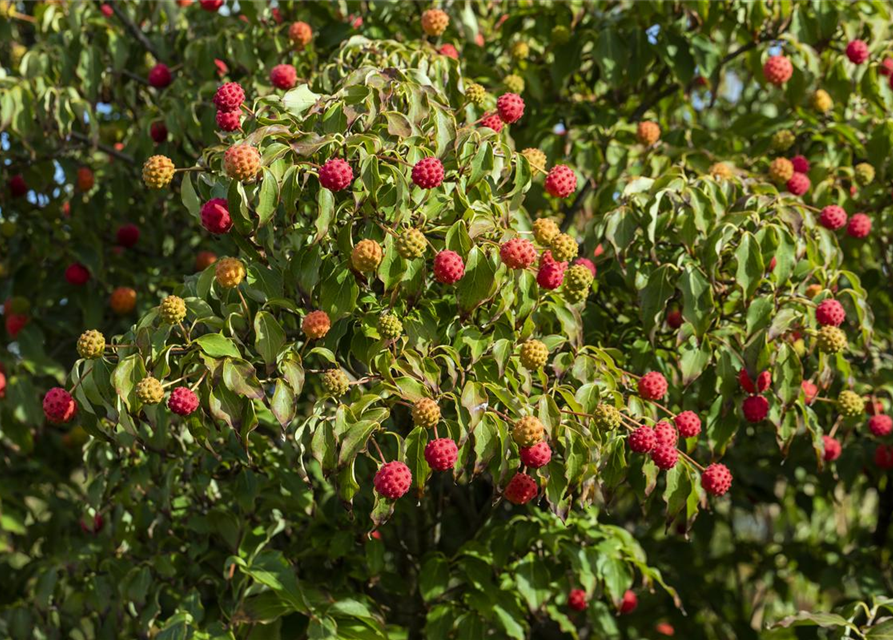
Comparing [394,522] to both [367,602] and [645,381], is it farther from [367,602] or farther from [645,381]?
[645,381]

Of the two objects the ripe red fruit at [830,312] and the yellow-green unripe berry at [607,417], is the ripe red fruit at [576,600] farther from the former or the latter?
the ripe red fruit at [830,312]

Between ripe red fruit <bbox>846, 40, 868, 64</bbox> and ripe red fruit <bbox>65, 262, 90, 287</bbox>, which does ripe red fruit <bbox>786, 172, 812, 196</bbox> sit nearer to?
ripe red fruit <bbox>846, 40, 868, 64</bbox>

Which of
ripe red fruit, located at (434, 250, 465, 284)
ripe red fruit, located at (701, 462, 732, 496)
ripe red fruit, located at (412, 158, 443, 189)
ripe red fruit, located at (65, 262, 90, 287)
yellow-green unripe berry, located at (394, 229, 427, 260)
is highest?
ripe red fruit, located at (412, 158, 443, 189)

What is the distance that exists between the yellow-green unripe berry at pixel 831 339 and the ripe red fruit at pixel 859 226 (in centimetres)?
79

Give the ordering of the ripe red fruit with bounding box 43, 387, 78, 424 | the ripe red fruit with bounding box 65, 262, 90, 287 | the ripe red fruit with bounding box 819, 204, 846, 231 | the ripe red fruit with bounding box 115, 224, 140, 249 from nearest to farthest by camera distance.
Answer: the ripe red fruit with bounding box 43, 387, 78, 424 → the ripe red fruit with bounding box 819, 204, 846, 231 → the ripe red fruit with bounding box 65, 262, 90, 287 → the ripe red fruit with bounding box 115, 224, 140, 249

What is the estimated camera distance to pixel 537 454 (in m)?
2.64

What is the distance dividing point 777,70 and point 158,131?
210 centimetres

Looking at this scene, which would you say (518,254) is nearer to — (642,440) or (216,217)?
(642,440)

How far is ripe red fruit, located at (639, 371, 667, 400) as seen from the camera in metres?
2.99

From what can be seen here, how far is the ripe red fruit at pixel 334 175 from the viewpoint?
264cm

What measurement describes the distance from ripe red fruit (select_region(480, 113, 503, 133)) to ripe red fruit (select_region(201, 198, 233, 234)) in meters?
0.76

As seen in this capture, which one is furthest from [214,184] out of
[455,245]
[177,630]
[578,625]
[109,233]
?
[578,625]

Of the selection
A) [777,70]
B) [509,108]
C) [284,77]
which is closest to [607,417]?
[509,108]

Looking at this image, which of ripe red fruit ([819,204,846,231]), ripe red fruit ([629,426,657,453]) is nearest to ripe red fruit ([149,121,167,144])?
ripe red fruit ([629,426,657,453])
